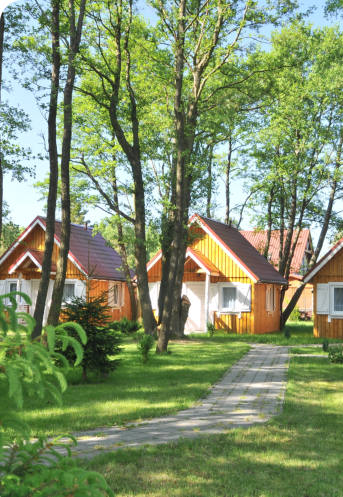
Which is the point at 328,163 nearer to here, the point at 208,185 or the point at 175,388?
the point at 208,185

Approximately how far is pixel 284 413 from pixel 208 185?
14.7 metres

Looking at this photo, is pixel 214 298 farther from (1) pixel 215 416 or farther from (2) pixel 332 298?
(1) pixel 215 416

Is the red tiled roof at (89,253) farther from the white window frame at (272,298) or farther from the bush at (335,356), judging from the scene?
the bush at (335,356)

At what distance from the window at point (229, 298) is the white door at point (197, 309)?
1.33 meters

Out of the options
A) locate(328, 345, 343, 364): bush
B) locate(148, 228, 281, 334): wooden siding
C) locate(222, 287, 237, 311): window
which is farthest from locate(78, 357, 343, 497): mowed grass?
locate(222, 287, 237, 311): window

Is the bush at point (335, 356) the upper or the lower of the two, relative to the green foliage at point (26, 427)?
lower

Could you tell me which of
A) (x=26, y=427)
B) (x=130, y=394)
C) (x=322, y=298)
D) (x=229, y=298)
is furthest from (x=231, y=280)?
(x=26, y=427)

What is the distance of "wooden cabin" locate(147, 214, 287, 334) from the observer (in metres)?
26.1

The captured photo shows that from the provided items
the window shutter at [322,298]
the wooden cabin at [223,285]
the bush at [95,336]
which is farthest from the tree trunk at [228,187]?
the bush at [95,336]

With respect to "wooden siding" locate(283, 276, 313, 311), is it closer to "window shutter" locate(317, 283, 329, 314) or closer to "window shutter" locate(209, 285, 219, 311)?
"window shutter" locate(209, 285, 219, 311)

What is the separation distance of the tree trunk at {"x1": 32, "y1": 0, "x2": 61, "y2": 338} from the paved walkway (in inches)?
223

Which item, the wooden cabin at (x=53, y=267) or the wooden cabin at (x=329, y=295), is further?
the wooden cabin at (x=53, y=267)

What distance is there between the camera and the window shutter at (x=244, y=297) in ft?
85.4

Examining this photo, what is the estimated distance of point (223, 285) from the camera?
2670 cm
